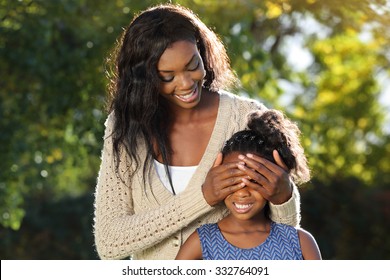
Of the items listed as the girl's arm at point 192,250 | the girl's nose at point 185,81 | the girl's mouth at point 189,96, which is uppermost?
the girl's nose at point 185,81

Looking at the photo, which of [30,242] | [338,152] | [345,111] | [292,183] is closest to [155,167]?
[292,183]

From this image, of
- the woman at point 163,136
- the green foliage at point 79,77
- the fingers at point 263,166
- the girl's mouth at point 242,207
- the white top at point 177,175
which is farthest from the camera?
the green foliage at point 79,77

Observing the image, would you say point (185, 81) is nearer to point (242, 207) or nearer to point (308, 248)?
point (242, 207)

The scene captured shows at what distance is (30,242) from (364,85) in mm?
5606

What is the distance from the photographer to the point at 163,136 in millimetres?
3689

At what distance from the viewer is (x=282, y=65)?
8.34 metres

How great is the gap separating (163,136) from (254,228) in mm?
540

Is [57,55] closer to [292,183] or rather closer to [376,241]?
[292,183]

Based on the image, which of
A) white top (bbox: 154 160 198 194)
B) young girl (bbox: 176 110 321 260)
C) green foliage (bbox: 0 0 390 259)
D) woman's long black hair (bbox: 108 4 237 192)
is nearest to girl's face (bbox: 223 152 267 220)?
young girl (bbox: 176 110 321 260)

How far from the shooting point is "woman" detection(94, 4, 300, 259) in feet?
11.4

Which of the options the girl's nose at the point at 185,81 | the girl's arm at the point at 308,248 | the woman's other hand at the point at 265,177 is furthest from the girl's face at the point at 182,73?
the girl's arm at the point at 308,248

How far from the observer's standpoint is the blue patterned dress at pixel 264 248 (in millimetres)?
3416

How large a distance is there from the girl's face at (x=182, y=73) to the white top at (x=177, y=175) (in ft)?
0.87

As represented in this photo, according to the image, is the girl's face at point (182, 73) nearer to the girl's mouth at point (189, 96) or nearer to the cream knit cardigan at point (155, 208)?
the girl's mouth at point (189, 96)
